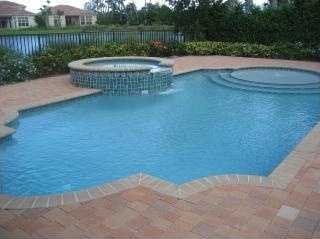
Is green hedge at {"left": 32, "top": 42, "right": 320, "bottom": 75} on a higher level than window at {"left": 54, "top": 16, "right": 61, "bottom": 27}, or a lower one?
lower

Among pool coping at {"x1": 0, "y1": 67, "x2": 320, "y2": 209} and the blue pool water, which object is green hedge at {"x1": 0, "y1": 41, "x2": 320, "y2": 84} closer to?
the blue pool water

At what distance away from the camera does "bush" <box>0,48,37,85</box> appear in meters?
11.1

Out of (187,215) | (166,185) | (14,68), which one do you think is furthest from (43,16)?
(187,215)

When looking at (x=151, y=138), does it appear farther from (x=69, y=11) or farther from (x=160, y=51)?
(x=69, y=11)

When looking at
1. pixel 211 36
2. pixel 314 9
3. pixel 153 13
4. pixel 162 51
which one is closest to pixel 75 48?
pixel 162 51

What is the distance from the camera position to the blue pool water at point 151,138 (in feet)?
18.4

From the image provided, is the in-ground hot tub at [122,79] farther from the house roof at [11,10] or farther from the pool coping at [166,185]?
the house roof at [11,10]

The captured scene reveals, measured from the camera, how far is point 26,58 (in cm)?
1204

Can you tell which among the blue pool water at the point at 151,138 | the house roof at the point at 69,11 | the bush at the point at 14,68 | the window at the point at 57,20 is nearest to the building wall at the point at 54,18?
the window at the point at 57,20

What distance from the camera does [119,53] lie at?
15047mm

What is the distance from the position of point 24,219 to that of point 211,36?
1699 centimetres

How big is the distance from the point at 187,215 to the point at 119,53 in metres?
11.9

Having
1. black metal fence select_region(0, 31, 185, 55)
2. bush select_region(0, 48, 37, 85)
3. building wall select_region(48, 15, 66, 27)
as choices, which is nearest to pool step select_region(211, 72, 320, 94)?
bush select_region(0, 48, 37, 85)

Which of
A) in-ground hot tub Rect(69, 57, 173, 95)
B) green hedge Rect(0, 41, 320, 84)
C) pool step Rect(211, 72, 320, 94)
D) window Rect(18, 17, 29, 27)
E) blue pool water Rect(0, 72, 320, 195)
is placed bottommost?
blue pool water Rect(0, 72, 320, 195)
